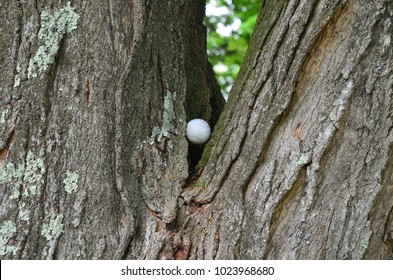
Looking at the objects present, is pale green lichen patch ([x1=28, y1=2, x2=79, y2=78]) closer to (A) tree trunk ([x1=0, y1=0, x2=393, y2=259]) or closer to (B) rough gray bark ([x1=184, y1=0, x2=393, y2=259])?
(A) tree trunk ([x1=0, y1=0, x2=393, y2=259])

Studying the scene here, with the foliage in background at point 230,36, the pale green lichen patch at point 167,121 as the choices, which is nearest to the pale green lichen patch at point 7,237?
the pale green lichen patch at point 167,121

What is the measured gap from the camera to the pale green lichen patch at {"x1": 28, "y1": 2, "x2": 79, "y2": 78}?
7.49 feet

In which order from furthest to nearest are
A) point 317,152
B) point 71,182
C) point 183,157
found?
point 183,157 → point 71,182 → point 317,152

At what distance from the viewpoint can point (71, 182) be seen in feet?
7.32

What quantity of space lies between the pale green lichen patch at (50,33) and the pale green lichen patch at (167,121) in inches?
20.2

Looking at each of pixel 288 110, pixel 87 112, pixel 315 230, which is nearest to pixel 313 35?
pixel 288 110

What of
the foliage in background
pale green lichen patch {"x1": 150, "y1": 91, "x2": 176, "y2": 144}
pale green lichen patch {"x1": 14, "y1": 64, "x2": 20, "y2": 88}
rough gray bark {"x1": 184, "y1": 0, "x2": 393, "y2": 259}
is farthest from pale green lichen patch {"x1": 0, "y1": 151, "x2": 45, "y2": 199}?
the foliage in background

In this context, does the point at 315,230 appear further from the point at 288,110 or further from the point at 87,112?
the point at 87,112

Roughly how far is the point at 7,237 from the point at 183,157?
805mm

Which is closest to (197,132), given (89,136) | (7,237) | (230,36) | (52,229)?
(89,136)

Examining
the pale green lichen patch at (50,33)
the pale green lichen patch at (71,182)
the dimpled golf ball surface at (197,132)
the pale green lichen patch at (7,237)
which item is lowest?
the pale green lichen patch at (7,237)

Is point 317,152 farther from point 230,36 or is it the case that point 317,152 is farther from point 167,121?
point 230,36

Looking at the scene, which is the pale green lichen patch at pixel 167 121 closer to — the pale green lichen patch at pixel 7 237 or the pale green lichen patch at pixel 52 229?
the pale green lichen patch at pixel 52 229

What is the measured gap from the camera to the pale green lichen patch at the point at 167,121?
240 cm
